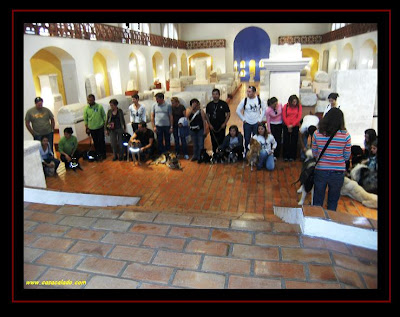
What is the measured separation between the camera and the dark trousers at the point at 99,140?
693 centimetres

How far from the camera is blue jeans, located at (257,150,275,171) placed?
19.0 ft

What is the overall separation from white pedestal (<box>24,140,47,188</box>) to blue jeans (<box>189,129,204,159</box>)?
2.87m

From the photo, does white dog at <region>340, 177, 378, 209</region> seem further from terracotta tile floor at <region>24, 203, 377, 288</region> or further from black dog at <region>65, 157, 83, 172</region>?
black dog at <region>65, 157, 83, 172</region>

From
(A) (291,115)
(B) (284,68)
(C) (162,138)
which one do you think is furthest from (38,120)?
(B) (284,68)

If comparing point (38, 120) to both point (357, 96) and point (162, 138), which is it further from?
point (357, 96)

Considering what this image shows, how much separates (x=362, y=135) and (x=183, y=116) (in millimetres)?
3854

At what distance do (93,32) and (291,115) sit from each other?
38.5ft

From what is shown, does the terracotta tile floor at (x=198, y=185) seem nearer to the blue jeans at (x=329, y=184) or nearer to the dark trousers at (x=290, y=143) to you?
the dark trousers at (x=290, y=143)

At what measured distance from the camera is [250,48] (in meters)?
29.4

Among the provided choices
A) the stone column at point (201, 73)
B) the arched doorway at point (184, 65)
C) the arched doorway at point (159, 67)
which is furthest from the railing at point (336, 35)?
the arched doorway at point (159, 67)

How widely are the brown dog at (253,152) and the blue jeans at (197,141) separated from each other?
3.31 feet

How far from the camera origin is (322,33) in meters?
27.4

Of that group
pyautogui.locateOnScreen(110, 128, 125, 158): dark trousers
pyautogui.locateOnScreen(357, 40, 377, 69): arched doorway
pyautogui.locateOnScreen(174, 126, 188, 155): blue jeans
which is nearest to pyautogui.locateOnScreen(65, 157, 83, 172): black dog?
pyautogui.locateOnScreen(110, 128, 125, 158): dark trousers
